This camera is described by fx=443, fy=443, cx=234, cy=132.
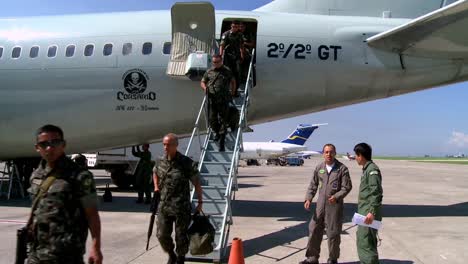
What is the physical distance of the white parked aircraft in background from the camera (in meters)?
49.4

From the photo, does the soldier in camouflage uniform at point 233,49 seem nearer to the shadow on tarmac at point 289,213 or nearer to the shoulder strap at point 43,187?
the shadow on tarmac at point 289,213

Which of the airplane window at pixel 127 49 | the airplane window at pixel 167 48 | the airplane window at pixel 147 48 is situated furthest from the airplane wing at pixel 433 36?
the airplane window at pixel 127 49

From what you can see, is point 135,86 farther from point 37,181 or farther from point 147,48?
point 37,181

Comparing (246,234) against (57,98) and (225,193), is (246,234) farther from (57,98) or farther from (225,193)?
(57,98)

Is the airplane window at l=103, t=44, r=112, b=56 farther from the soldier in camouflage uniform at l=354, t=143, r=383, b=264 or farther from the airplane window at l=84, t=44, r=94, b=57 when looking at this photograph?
the soldier in camouflage uniform at l=354, t=143, r=383, b=264

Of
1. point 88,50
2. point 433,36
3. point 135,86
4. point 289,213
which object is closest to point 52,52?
point 88,50

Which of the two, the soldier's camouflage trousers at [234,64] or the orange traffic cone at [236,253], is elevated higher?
the soldier's camouflage trousers at [234,64]

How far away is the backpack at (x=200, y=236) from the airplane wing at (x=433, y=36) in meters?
6.02

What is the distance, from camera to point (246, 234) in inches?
319

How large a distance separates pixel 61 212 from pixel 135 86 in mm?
7482

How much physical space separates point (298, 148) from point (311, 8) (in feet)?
138

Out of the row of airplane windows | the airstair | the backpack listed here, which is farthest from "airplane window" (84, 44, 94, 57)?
the backpack

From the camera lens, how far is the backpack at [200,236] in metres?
5.32

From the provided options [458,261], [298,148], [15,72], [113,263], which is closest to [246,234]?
[113,263]
